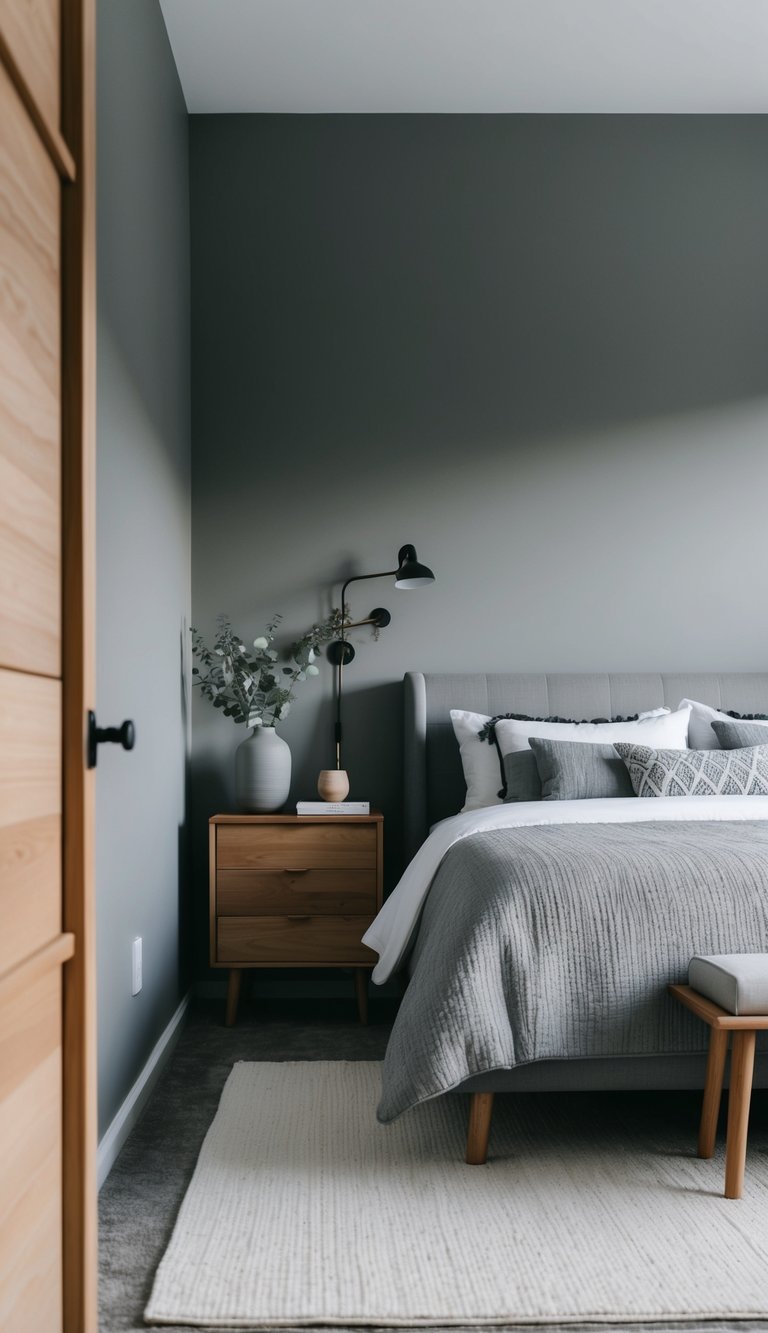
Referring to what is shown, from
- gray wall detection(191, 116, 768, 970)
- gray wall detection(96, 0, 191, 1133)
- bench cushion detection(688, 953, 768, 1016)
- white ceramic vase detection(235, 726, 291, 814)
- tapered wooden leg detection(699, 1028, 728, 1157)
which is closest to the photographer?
bench cushion detection(688, 953, 768, 1016)

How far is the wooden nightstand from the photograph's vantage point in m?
3.39

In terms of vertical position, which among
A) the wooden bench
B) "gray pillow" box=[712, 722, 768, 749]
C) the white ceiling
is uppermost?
the white ceiling

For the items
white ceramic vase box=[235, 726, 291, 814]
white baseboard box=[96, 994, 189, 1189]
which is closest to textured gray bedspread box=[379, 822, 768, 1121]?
white baseboard box=[96, 994, 189, 1189]

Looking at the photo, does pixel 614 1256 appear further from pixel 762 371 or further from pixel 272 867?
pixel 762 371

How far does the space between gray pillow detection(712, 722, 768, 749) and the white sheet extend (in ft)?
1.37

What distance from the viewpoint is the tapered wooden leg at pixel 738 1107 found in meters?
2.06

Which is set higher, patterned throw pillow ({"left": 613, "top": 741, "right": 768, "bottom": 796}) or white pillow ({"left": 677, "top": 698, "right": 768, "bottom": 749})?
white pillow ({"left": 677, "top": 698, "right": 768, "bottom": 749})

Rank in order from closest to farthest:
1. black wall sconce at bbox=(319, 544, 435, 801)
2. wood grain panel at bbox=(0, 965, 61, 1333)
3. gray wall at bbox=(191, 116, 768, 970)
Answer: wood grain panel at bbox=(0, 965, 61, 1333) → black wall sconce at bbox=(319, 544, 435, 801) → gray wall at bbox=(191, 116, 768, 970)

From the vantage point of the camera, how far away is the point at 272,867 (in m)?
3.40

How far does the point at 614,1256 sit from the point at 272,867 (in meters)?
1.75

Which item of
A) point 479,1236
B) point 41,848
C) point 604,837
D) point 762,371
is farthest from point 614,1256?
point 762,371

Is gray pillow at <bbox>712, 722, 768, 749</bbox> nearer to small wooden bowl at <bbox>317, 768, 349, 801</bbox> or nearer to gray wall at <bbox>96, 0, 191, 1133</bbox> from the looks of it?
small wooden bowl at <bbox>317, 768, 349, 801</bbox>

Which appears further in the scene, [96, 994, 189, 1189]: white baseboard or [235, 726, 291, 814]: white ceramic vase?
Result: [235, 726, 291, 814]: white ceramic vase

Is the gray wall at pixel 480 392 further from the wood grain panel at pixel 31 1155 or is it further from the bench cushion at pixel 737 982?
the wood grain panel at pixel 31 1155
